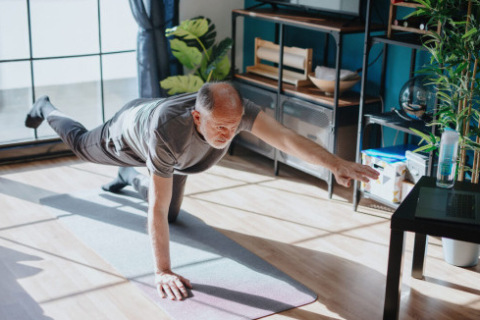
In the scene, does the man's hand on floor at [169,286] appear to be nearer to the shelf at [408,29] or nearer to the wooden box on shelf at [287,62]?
the shelf at [408,29]

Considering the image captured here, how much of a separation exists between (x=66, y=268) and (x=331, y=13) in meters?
2.45

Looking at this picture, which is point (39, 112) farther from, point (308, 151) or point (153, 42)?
point (308, 151)

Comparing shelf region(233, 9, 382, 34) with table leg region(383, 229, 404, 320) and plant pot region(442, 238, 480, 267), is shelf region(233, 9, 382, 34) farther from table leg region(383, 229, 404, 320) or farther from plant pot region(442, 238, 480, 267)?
table leg region(383, 229, 404, 320)

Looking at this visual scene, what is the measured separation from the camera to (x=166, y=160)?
111 inches

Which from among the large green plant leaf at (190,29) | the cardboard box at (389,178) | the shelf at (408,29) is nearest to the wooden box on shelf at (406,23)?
the shelf at (408,29)

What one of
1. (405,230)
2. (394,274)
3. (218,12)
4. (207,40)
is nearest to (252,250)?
(394,274)

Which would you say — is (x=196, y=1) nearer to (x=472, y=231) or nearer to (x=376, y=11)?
(x=376, y=11)

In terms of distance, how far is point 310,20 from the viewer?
4297mm

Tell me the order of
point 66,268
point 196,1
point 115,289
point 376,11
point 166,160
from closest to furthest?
point 166,160, point 115,289, point 66,268, point 376,11, point 196,1

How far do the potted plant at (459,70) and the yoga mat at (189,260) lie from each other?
0.98 m

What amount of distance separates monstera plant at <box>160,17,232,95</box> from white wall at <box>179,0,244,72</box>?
0.96 feet

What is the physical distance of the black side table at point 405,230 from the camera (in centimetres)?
249

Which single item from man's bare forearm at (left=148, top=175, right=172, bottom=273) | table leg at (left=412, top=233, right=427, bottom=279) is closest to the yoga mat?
man's bare forearm at (left=148, top=175, right=172, bottom=273)

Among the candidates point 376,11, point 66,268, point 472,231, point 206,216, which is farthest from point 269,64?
point 472,231
